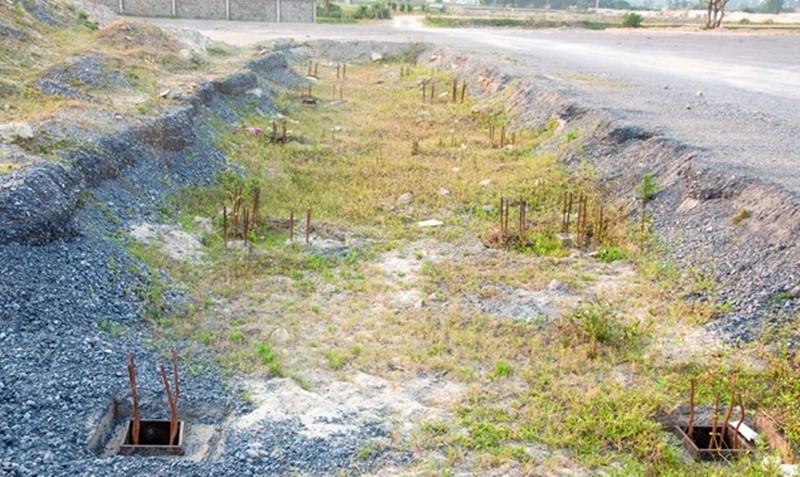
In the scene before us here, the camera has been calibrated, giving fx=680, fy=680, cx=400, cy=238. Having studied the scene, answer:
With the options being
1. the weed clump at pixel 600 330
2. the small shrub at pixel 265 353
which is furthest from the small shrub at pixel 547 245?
the small shrub at pixel 265 353

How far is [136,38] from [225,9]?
2228 cm

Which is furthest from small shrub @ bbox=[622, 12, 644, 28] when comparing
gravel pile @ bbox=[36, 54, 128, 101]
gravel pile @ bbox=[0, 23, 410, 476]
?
gravel pile @ bbox=[0, 23, 410, 476]

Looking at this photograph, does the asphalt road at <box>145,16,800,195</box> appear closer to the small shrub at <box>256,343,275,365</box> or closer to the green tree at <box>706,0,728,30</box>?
the small shrub at <box>256,343,275,365</box>

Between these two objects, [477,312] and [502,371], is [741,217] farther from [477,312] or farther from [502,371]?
[502,371]

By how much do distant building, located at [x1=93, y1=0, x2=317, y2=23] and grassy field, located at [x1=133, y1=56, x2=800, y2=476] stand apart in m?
25.9

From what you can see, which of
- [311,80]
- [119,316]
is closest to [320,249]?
[119,316]

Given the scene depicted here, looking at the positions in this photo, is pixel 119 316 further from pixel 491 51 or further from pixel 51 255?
pixel 491 51

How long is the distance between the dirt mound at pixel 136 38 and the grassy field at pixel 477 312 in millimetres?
5037

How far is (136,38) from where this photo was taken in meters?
14.0

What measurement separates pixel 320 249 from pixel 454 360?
2442 millimetres

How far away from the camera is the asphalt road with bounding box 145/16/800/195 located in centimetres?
858

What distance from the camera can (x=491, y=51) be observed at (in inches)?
838

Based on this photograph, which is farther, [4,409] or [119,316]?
[119,316]

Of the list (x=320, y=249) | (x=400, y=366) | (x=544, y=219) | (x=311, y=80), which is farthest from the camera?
(x=311, y=80)
